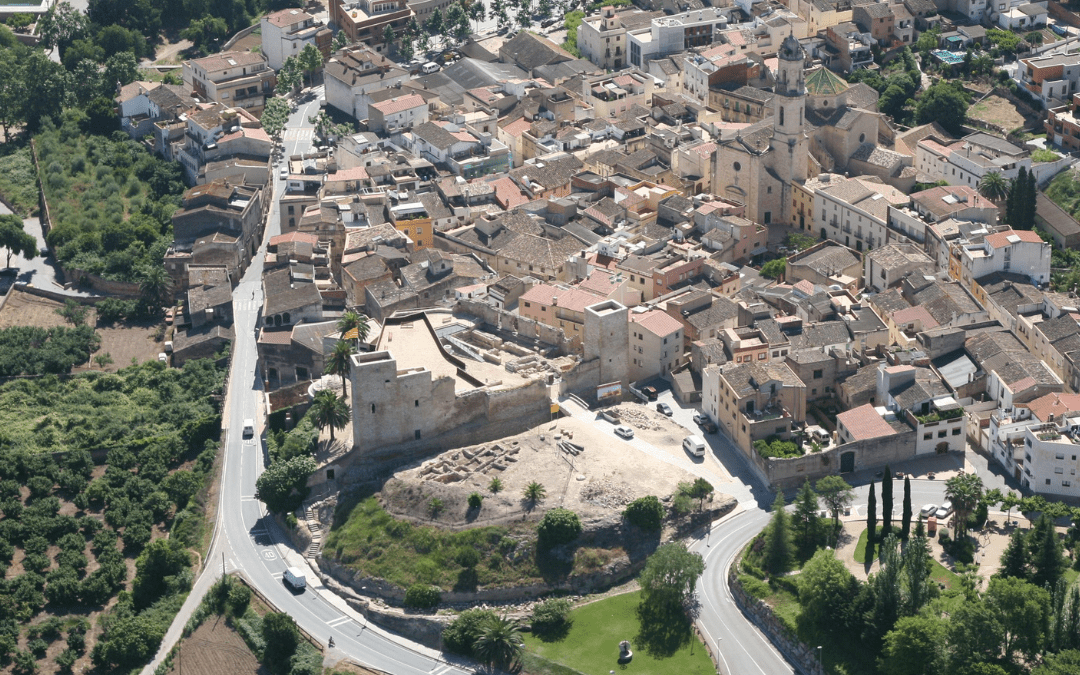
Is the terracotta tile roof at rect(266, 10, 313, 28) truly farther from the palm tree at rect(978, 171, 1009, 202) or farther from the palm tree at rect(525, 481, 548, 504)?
the palm tree at rect(525, 481, 548, 504)

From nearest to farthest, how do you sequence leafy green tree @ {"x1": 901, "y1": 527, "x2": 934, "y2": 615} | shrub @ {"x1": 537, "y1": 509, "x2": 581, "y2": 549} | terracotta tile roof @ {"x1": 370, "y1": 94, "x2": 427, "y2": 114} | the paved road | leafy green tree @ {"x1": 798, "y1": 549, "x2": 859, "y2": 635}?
Answer: leafy green tree @ {"x1": 901, "y1": 527, "x2": 934, "y2": 615} → leafy green tree @ {"x1": 798, "y1": 549, "x2": 859, "y2": 635} → shrub @ {"x1": 537, "y1": 509, "x2": 581, "y2": 549} → the paved road → terracotta tile roof @ {"x1": 370, "y1": 94, "x2": 427, "y2": 114}

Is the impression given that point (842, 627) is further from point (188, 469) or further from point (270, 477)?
point (188, 469)

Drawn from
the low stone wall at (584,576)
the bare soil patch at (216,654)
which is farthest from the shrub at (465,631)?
the bare soil patch at (216,654)

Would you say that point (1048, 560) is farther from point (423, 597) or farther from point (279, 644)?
point (279, 644)

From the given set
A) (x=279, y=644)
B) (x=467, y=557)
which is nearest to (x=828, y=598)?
(x=467, y=557)

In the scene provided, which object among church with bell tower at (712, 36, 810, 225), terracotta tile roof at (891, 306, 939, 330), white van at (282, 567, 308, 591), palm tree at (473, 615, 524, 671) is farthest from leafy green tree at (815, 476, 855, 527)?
church with bell tower at (712, 36, 810, 225)

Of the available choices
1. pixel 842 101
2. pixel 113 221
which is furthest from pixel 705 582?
pixel 113 221
